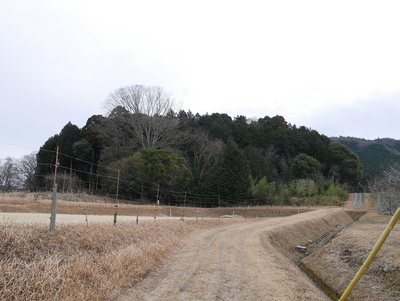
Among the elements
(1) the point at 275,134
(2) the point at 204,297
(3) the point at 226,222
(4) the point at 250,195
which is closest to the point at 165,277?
(2) the point at 204,297

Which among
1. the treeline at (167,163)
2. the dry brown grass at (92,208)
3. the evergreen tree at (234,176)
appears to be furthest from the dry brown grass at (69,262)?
the evergreen tree at (234,176)

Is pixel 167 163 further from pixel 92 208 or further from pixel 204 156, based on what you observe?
pixel 92 208

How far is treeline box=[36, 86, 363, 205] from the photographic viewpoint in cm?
4122

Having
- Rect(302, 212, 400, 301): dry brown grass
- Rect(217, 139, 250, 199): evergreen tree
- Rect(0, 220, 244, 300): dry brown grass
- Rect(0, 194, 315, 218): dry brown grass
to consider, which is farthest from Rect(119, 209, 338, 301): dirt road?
Rect(217, 139, 250, 199): evergreen tree

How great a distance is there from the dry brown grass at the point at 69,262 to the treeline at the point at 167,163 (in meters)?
30.8

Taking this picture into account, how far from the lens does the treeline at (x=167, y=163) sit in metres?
41.2

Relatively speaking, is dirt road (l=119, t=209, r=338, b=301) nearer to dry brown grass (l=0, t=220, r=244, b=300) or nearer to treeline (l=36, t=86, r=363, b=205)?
dry brown grass (l=0, t=220, r=244, b=300)

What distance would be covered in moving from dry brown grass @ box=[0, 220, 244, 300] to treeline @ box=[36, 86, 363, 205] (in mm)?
30754

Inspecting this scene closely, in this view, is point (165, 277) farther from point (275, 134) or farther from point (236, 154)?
point (275, 134)

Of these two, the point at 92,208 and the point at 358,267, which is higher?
the point at 92,208

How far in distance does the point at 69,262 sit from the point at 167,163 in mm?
35479

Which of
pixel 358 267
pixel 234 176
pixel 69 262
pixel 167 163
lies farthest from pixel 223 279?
pixel 234 176

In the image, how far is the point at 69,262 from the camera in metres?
6.14

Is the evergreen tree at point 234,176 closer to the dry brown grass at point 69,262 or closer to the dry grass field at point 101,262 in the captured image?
the dry grass field at point 101,262
